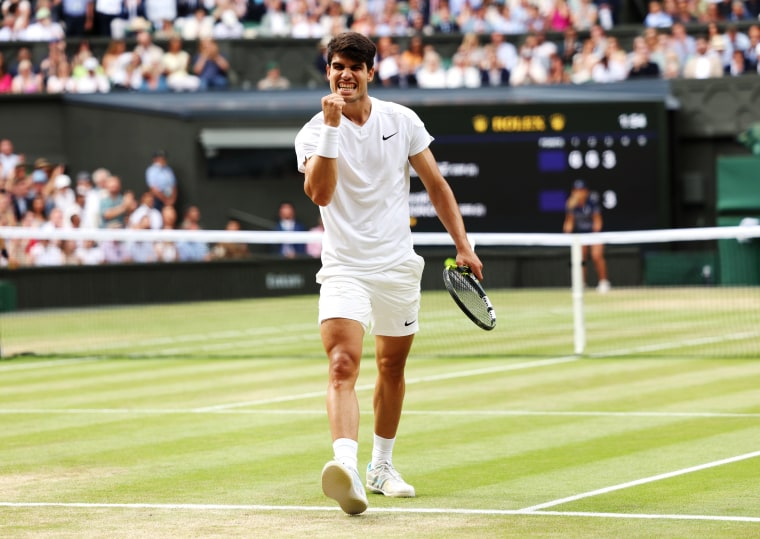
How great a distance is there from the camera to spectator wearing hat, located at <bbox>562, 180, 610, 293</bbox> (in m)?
26.2

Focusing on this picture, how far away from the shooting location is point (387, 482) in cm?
766

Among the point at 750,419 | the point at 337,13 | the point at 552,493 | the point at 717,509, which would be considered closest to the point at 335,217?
the point at 552,493

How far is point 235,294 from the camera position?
25.9 m

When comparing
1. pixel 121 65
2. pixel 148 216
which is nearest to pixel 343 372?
pixel 148 216

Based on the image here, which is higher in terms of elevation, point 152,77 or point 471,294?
point 152,77

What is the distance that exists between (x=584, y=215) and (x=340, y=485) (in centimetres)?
2014

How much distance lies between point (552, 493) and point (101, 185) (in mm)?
19693

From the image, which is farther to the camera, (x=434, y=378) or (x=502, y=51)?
(x=502, y=51)

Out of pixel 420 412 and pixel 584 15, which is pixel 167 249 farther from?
pixel 420 412

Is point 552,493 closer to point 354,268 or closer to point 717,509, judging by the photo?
point 717,509

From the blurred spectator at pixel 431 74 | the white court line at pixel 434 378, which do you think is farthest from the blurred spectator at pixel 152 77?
the white court line at pixel 434 378

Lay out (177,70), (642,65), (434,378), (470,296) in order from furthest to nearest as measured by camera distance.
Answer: (177,70) → (642,65) → (434,378) → (470,296)

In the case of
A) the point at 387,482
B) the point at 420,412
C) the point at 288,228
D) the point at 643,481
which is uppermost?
the point at 288,228

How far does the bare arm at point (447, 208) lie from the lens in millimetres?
7469
